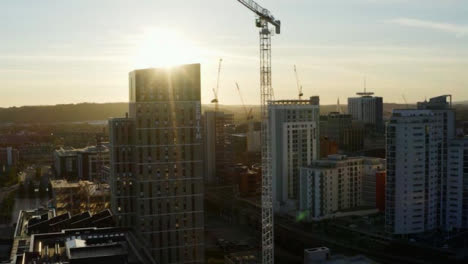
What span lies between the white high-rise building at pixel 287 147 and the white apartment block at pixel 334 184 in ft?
4.89

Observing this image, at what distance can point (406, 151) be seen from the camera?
58.5 ft

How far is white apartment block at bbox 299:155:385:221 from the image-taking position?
67.0 ft

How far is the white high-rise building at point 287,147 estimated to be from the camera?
74.2ft

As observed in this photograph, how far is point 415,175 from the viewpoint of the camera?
58.7 ft

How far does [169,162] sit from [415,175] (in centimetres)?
891

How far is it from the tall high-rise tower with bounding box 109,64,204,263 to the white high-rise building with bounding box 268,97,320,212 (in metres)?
9.26

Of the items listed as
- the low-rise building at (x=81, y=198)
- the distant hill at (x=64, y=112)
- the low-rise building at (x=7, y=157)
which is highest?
the distant hill at (x=64, y=112)

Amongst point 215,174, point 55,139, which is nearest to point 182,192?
point 215,174

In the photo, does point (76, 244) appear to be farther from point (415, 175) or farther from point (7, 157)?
point (7, 157)

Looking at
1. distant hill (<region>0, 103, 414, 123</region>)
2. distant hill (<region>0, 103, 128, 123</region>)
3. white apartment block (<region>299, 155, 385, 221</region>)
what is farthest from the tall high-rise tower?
distant hill (<region>0, 103, 128, 123</region>)

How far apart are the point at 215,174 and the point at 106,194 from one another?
30.1 feet

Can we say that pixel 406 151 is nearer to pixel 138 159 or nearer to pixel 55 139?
pixel 138 159

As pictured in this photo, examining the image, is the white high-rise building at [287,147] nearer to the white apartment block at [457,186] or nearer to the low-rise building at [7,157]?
the white apartment block at [457,186]

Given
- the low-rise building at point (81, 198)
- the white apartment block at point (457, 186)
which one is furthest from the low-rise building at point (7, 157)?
the white apartment block at point (457, 186)
